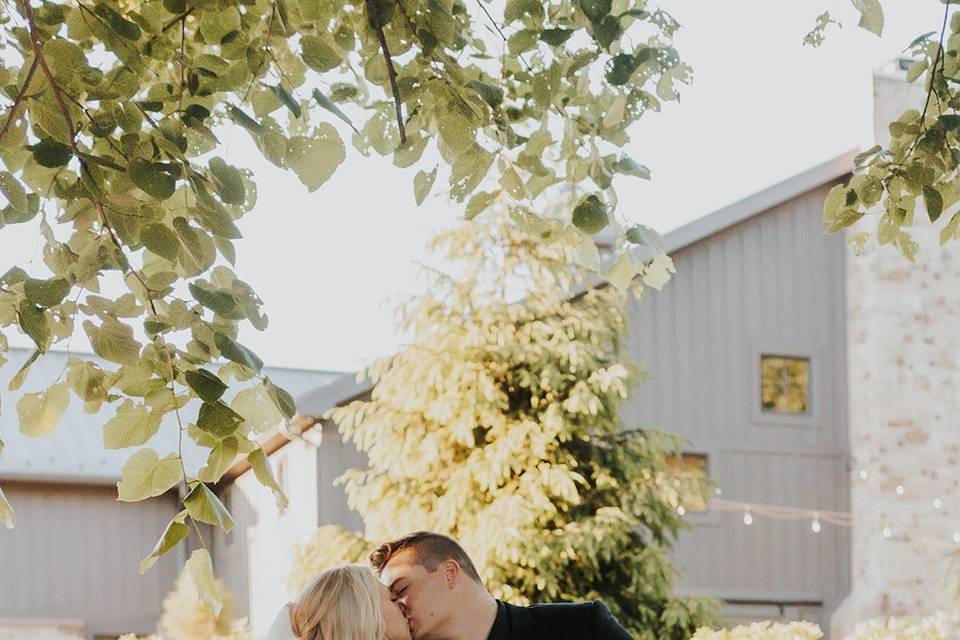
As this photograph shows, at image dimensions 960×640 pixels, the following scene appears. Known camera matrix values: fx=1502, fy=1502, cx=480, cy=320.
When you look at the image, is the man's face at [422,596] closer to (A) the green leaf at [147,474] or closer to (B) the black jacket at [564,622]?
(B) the black jacket at [564,622]

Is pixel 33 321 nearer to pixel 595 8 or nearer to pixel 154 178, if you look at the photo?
pixel 154 178

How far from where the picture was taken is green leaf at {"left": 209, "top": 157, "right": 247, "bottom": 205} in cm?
251

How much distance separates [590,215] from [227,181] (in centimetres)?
81

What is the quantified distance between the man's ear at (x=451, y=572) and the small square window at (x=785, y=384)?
44.0 feet

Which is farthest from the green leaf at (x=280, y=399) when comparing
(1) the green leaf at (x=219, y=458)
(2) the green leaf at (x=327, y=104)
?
(2) the green leaf at (x=327, y=104)

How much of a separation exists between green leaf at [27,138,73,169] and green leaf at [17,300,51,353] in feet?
0.78

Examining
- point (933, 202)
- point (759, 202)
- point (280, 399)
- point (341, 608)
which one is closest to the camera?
point (280, 399)

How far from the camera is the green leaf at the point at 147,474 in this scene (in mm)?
2615

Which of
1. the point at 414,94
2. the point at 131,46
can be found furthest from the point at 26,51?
the point at 414,94

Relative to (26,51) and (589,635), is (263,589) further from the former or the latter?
(26,51)

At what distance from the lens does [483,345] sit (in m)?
12.2

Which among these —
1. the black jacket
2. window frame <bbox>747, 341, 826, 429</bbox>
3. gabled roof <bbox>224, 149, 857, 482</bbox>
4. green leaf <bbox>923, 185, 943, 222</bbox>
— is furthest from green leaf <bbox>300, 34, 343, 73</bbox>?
window frame <bbox>747, 341, 826, 429</bbox>

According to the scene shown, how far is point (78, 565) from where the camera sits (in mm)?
19188

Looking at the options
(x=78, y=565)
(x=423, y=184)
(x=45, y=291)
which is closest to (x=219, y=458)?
(x=45, y=291)
